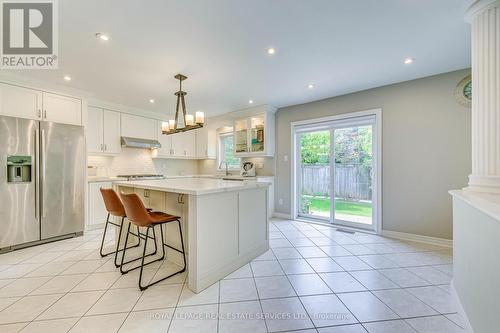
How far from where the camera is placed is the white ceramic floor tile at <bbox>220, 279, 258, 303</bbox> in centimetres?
184

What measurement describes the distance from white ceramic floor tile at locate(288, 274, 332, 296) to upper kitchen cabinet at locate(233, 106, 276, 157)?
2.79 meters

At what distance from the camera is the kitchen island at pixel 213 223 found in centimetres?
195

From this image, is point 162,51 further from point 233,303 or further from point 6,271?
point 6,271

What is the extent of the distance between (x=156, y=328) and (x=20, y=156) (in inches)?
128

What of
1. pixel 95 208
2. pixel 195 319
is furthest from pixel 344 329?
pixel 95 208

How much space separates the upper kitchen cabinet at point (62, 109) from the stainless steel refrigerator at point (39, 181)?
0.18 metres

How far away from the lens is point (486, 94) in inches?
67.0

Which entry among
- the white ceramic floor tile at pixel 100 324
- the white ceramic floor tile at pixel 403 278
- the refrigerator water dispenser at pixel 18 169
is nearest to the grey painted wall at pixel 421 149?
the white ceramic floor tile at pixel 403 278

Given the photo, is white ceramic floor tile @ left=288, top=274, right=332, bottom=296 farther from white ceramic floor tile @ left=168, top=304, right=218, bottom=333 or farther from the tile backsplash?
the tile backsplash

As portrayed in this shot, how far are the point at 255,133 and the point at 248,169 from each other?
2.85 feet

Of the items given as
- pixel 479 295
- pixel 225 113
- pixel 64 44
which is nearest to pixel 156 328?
pixel 479 295

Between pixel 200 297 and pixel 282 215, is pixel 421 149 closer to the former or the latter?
pixel 282 215

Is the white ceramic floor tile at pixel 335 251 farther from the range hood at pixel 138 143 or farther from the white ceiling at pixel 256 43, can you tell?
the range hood at pixel 138 143

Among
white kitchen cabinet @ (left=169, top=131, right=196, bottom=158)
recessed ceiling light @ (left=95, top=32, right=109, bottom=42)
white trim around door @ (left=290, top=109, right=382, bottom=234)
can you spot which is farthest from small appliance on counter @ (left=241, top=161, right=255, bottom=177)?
recessed ceiling light @ (left=95, top=32, right=109, bottom=42)
